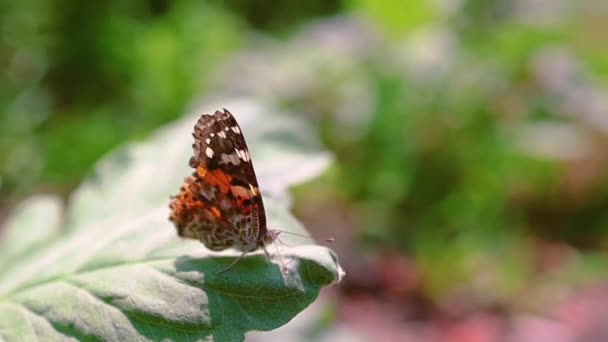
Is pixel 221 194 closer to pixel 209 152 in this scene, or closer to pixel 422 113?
pixel 209 152

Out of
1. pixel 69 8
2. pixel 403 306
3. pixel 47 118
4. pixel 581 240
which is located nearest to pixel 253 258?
pixel 403 306

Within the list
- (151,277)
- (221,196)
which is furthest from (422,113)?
(151,277)

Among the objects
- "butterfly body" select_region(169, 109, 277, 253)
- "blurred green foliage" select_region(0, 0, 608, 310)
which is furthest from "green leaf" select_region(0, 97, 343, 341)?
"blurred green foliage" select_region(0, 0, 608, 310)

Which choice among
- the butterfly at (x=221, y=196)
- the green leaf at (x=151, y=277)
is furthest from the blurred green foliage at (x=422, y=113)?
the butterfly at (x=221, y=196)

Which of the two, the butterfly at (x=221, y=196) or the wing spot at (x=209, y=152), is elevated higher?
the wing spot at (x=209, y=152)

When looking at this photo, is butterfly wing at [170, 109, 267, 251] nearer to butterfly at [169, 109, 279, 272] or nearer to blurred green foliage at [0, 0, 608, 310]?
butterfly at [169, 109, 279, 272]

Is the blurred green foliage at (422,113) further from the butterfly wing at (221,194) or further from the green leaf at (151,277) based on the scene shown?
the butterfly wing at (221,194)
